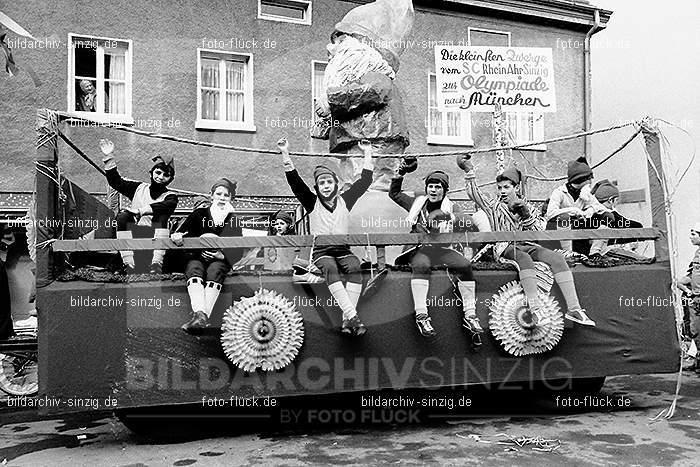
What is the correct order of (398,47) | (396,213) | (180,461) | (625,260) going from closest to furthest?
1. (180,461)
2. (625,260)
3. (396,213)
4. (398,47)

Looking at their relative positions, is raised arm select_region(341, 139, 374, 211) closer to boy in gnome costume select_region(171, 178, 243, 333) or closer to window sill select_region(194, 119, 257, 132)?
boy in gnome costume select_region(171, 178, 243, 333)

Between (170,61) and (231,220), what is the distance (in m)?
7.57

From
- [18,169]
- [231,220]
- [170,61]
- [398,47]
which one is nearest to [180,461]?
[231,220]

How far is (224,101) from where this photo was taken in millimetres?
12688

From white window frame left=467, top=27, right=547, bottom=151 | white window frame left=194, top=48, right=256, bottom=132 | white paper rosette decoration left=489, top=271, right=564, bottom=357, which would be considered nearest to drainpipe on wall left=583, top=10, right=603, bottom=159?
white window frame left=467, top=27, right=547, bottom=151

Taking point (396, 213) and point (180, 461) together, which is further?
point (396, 213)

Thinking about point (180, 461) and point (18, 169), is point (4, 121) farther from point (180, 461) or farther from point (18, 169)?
point (180, 461)

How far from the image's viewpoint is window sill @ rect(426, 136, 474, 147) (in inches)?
548

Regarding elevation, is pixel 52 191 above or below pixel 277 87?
below

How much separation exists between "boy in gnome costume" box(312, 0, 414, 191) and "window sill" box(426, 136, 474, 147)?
6.74m

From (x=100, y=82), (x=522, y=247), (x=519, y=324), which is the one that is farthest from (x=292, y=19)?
(x=519, y=324)

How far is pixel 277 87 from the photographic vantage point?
510 inches

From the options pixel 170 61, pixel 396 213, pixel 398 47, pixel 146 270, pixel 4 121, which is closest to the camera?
pixel 146 270

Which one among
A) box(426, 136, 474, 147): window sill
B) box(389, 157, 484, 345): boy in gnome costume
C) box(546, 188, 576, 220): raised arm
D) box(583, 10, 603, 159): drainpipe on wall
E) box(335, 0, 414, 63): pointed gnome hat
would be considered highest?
box(583, 10, 603, 159): drainpipe on wall
